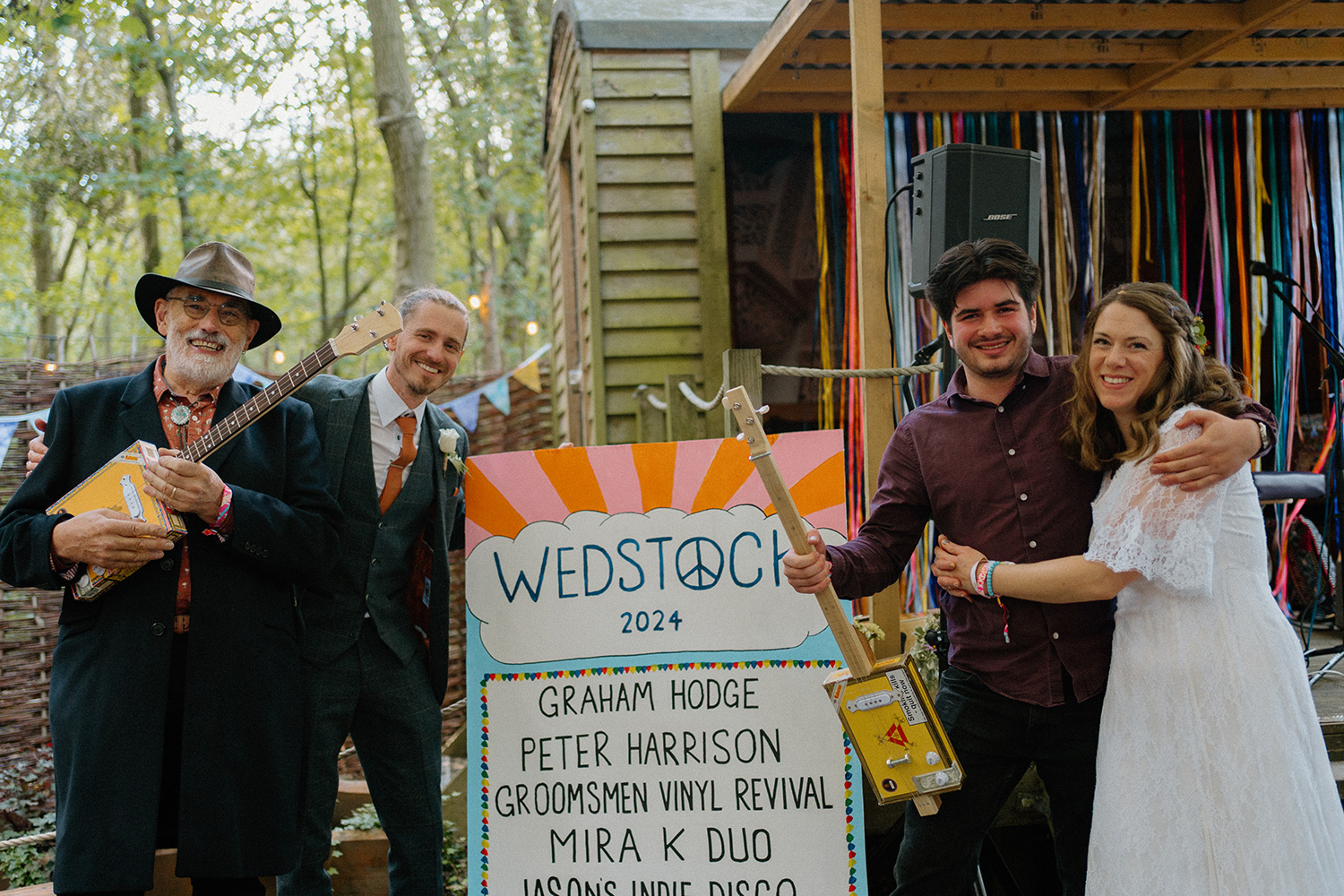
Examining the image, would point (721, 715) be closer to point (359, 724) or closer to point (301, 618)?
point (359, 724)

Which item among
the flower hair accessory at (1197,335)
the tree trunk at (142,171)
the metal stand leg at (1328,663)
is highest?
the tree trunk at (142,171)

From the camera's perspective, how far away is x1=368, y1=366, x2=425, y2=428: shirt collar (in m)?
2.53

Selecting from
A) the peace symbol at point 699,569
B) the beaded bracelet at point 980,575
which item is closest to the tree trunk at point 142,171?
the peace symbol at point 699,569

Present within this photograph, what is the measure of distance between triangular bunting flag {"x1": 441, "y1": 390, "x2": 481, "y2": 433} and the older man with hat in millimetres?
3333

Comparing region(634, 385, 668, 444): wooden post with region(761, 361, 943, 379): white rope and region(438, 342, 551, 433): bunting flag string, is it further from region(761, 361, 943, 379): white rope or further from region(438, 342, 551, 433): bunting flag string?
region(761, 361, 943, 379): white rope

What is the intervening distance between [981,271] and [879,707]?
0.96 metres

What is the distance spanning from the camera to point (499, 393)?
5.82 m

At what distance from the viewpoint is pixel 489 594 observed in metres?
2.58

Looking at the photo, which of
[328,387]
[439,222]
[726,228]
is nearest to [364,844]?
[328,387]

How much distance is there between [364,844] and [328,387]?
191cm

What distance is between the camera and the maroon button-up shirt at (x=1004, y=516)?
195 cm

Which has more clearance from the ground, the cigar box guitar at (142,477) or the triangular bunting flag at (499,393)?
the triangular bunting flag at (499,393)

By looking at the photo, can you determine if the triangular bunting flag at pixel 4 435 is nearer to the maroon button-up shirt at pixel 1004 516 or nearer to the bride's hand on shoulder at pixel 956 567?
the maroon button-up shirt at pixel 1004 516

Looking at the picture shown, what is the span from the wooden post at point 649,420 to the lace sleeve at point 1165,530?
3.05m
